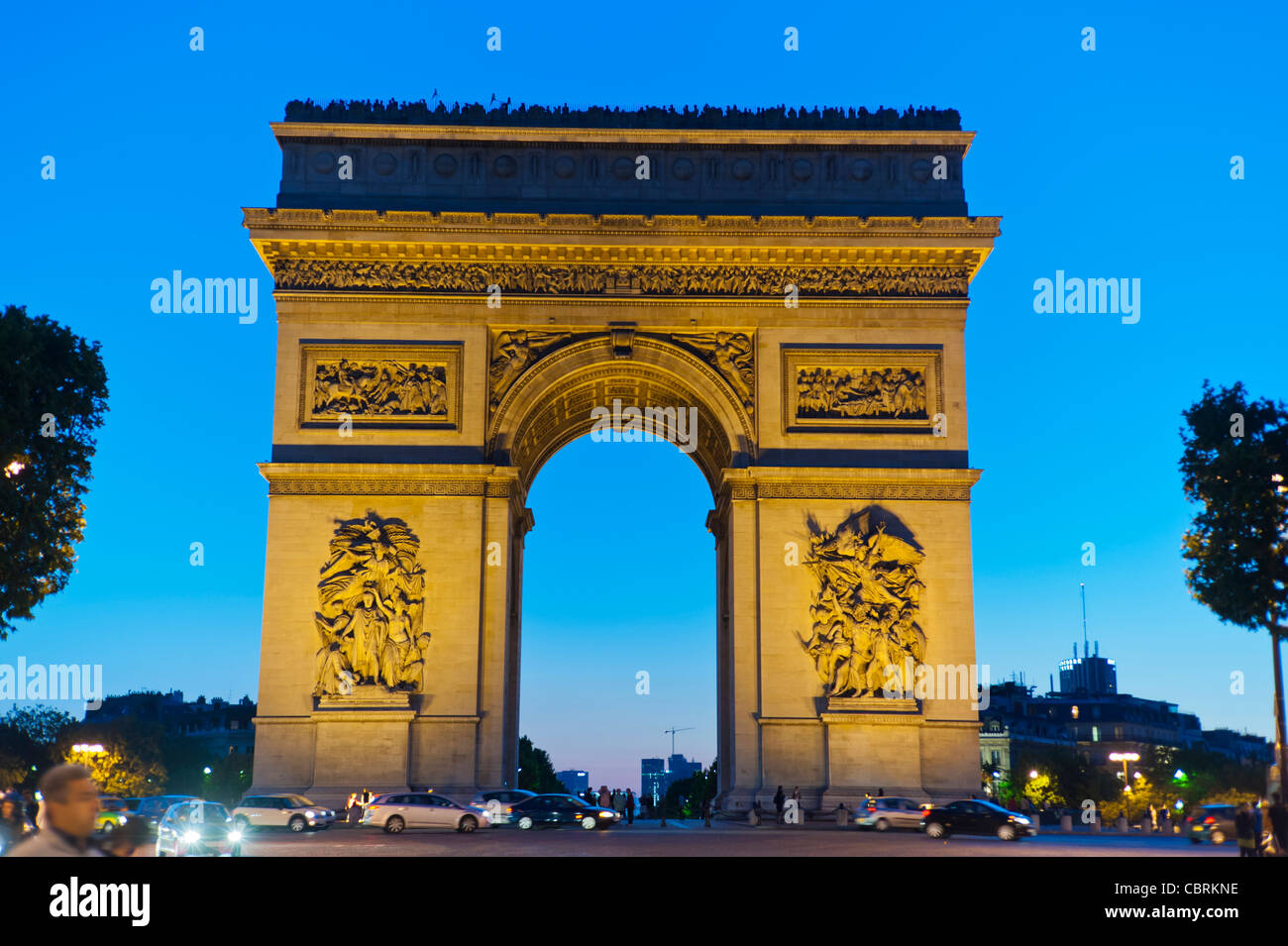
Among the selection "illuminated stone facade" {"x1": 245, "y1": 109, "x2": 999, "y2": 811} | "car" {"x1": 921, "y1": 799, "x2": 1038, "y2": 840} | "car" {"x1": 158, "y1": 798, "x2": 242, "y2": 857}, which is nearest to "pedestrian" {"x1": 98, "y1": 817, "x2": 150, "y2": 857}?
"car" {"x1": 158, "y1": 798, "x2": 242, "y2": 857}

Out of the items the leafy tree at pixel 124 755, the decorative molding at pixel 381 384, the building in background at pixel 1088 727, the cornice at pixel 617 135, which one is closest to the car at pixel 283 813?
the decorative molding at pixel 381 384

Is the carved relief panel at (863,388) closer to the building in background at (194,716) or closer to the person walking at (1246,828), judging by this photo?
the person walking at (1246,828)

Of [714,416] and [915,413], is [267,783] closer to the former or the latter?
[714,416]

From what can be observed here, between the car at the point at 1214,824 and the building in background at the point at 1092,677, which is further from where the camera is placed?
the building in background at the point at 1092,677
